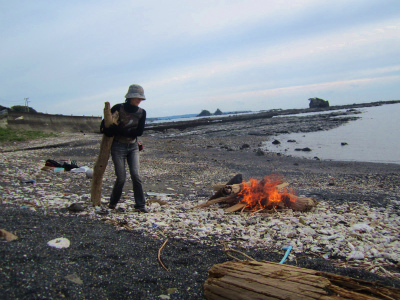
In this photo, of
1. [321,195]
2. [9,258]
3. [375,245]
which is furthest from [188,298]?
[321,195]

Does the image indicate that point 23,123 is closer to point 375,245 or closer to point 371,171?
point 371,171

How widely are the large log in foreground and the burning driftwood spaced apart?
4125 mm

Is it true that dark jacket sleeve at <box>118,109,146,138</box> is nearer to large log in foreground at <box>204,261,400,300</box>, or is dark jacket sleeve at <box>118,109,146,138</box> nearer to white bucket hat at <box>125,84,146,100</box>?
white bucket hat at <box>125,84,146,100</box>

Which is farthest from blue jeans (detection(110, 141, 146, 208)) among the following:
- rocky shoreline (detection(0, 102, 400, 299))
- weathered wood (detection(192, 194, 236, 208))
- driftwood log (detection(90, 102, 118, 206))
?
weathered wood (detection(192, 194, 236, 208))

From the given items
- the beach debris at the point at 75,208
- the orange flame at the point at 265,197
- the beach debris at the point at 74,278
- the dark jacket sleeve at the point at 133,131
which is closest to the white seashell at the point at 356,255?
the orange flame at the point at 265,197

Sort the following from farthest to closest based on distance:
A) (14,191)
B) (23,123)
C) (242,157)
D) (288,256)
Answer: (23,123) → (242,157) → (14,191) → (288,256)

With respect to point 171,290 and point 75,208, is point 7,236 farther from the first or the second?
point 171,290

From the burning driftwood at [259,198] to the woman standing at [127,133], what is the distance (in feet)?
7.52

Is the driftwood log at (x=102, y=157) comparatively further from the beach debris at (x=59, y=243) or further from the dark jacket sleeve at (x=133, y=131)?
the beach debris at (x=59, y=243)

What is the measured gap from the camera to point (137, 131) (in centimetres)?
690

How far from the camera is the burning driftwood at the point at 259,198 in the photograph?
7758 millimetres

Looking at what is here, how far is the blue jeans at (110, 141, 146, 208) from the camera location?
22.6 feet

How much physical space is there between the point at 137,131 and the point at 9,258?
3648mm

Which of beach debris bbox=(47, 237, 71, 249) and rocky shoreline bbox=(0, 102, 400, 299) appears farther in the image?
beach debris bbox=(47, 237, 71, 249)
